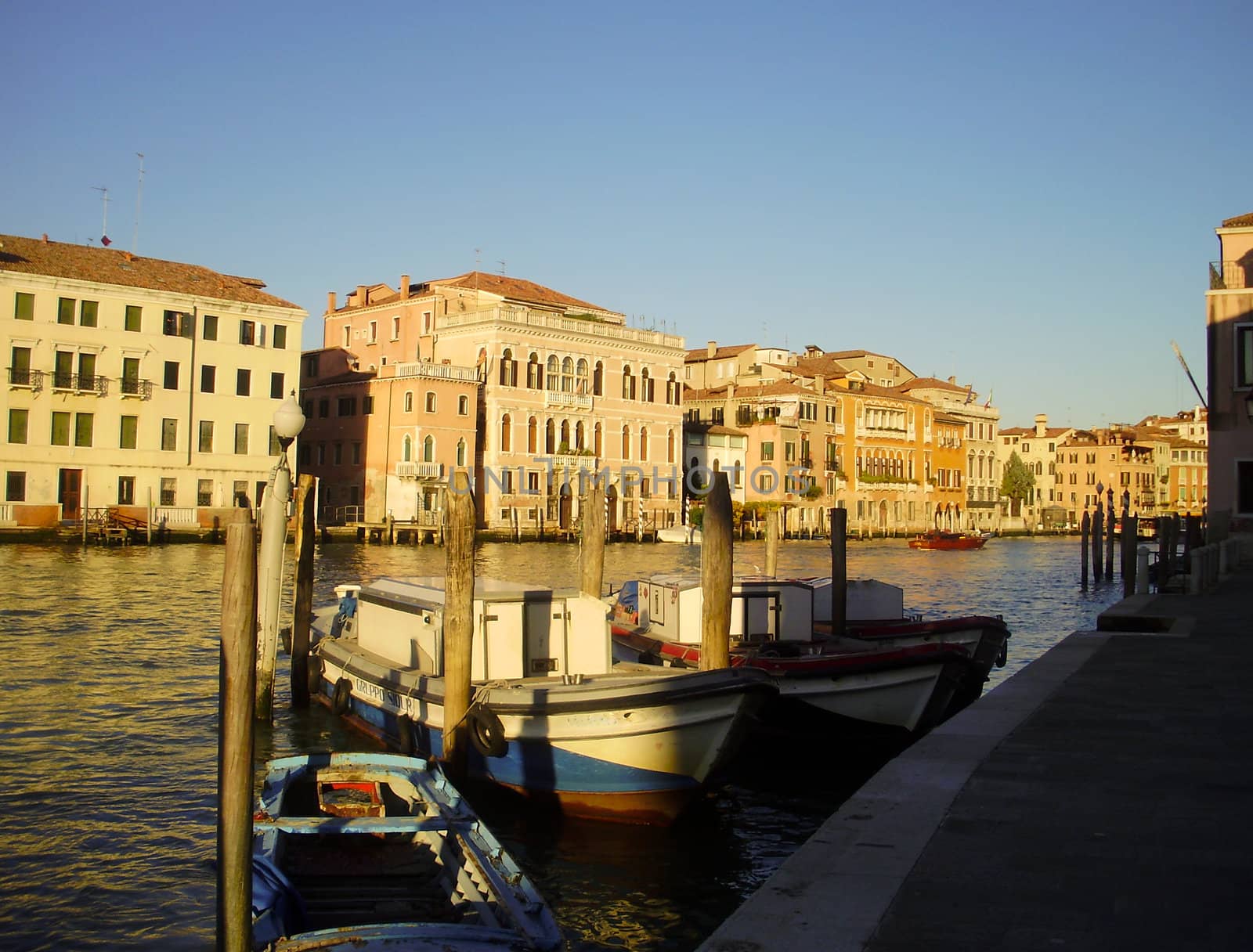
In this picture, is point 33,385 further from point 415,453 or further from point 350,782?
point 350,782

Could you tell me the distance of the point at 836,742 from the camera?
12.0m

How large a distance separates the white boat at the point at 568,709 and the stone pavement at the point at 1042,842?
76.2 inches

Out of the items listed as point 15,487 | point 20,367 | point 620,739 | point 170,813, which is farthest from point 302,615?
point 20,367

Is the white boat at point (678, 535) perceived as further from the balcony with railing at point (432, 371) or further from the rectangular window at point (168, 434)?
the rectangular window at point (168, 434)

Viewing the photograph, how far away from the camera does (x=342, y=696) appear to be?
12.2 metres

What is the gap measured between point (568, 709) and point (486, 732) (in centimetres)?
71

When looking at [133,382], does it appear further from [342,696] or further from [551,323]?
[342,696]

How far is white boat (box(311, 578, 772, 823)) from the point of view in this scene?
9172 millimetres

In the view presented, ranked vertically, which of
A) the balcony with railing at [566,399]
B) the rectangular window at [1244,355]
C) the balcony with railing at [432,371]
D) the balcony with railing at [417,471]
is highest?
the balcony with railing at [432,371]

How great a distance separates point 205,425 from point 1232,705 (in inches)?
1584

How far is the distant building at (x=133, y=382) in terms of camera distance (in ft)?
131

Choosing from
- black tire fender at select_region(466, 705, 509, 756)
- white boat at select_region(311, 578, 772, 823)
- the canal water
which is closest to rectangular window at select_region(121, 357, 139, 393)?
the canal water

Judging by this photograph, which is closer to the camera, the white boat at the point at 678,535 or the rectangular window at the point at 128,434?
the rectangular window at the point at 128,434

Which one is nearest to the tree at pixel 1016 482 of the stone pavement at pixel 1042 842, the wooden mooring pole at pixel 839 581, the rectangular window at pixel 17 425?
the rectangular window at pixel 17 425
